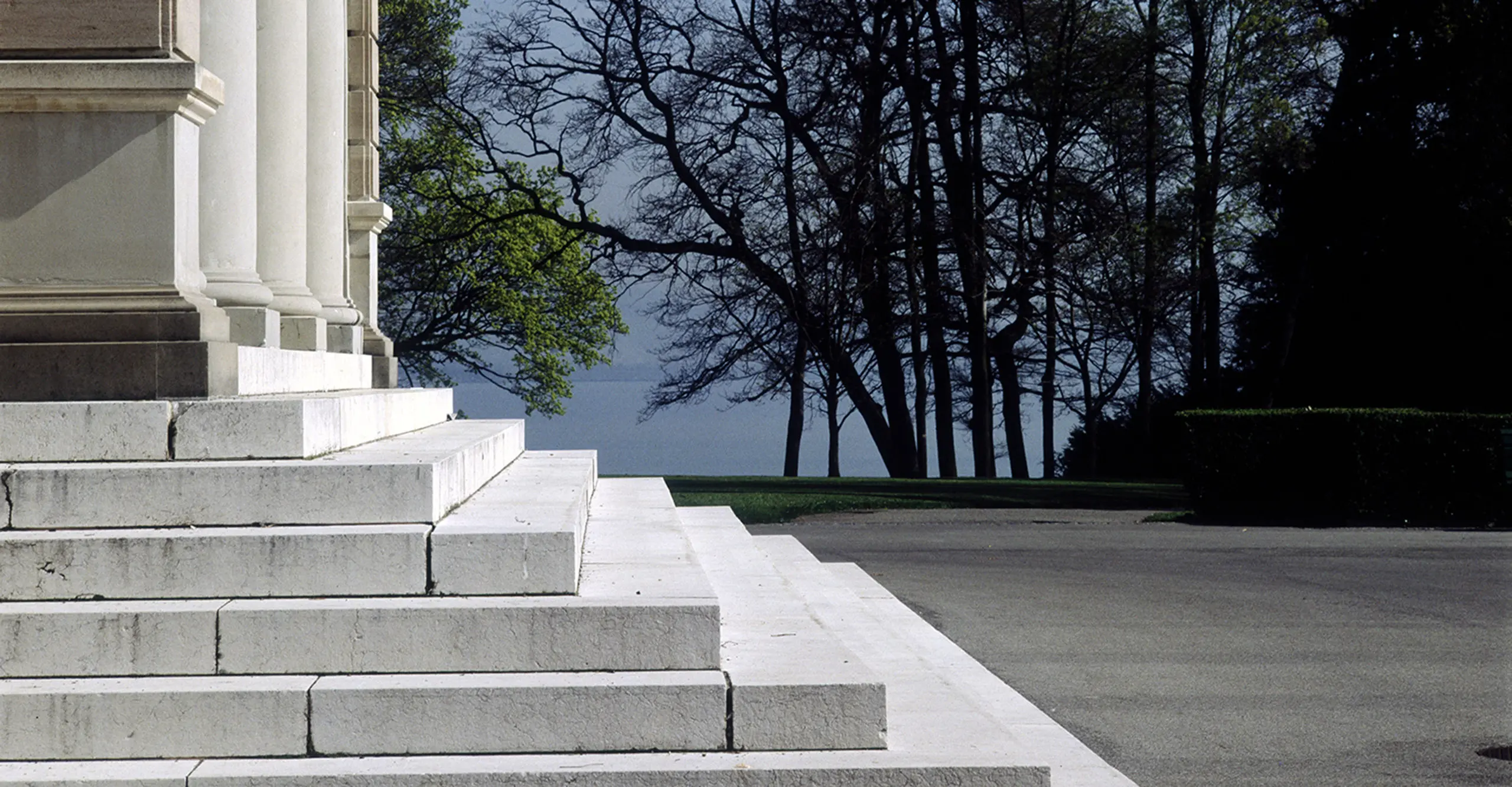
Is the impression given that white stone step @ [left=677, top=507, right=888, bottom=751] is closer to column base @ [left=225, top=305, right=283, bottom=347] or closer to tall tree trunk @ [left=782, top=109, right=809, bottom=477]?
column base @ [left=225, top=305, right=283, bottom=347]

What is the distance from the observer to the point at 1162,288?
27.8 meters

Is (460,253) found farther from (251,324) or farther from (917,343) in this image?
(251,324)

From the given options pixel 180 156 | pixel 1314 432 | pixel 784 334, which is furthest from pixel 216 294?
pixel 784 334

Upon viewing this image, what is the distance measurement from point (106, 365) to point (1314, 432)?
15.9m

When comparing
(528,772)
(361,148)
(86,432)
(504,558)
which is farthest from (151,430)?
(361,148)

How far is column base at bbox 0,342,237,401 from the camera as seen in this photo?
605 cm

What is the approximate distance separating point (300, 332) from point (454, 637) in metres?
5.52

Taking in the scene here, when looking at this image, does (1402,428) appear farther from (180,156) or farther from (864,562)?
(180,156)

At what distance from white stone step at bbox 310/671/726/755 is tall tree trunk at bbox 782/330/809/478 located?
2281 centimetres

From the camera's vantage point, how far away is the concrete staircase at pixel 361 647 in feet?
16.4

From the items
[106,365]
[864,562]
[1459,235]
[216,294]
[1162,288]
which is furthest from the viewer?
[1162,288]

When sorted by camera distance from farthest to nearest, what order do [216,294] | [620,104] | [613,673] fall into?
[620,104], [216,294], [613,673]

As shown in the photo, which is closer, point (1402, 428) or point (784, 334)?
point (1402, 428)

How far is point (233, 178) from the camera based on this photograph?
26.3 ft
